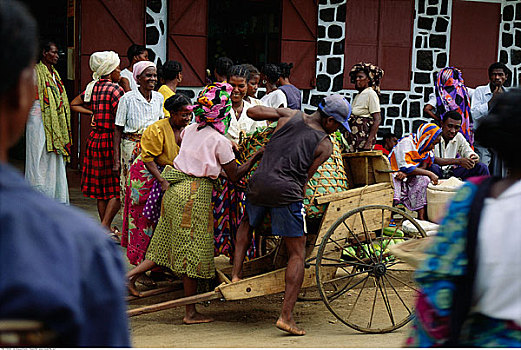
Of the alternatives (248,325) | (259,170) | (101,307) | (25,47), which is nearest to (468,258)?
(101,307)

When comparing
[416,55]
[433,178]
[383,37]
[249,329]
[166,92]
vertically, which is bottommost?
[249,329]

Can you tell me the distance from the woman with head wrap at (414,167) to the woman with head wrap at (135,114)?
2.59 metres

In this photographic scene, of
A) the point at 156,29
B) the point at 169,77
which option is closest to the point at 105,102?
the point at 169,77

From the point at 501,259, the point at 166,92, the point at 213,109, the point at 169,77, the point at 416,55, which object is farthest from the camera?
the point at 416,55

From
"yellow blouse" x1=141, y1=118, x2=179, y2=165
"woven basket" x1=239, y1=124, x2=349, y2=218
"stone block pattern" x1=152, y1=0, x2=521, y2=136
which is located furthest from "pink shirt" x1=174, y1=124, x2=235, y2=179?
"stone block pattern" x1=152, y1=0, x2=521, y2=136

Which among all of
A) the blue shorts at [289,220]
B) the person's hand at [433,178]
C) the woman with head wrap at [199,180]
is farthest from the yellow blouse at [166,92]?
the person's hand at [433,178]

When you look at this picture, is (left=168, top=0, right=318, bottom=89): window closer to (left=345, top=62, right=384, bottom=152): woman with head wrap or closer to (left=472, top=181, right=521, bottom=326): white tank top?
(left=345, top=62, right=384, bottom=152): woman with head wrap

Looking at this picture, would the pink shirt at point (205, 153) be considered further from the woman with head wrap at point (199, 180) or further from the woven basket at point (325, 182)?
the woven basket at point (325, 182)

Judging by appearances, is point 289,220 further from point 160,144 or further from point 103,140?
point 103,140

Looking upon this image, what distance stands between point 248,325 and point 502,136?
358 cm

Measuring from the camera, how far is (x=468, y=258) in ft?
6.85

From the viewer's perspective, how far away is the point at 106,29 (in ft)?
33.2

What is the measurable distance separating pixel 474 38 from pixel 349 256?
7736mm

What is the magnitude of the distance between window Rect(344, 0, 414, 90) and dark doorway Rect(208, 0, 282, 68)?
91.8 inches
